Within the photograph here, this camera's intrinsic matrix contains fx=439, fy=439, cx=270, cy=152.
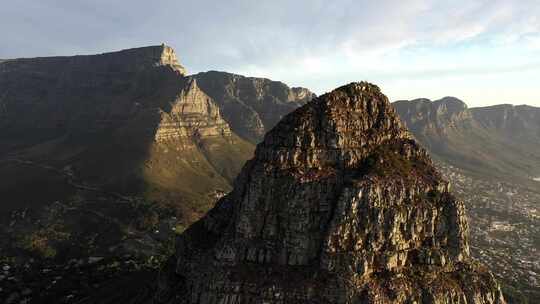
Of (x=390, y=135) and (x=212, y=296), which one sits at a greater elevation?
(x=390, y=135)

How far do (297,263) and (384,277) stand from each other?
18220mm

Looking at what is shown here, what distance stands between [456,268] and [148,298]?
7931cm

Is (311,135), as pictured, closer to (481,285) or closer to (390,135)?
(390,135)

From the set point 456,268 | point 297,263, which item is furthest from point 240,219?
point 456,268

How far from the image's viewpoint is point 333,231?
91625 mm

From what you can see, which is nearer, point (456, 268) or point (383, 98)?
point (456, 268)

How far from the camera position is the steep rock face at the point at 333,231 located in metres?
90.1

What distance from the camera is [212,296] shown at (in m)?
92.0

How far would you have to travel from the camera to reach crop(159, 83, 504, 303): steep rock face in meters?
90.1

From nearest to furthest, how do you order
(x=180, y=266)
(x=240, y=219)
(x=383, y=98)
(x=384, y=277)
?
(x=384, y=277), (x=240, y=219), (x=180, y=266), (x=383, y=98)

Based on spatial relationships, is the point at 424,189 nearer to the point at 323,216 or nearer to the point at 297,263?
the point at 323,216

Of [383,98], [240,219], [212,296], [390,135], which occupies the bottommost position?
[212,296]

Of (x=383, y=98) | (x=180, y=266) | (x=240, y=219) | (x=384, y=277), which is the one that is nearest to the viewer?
(x=384, y=277)

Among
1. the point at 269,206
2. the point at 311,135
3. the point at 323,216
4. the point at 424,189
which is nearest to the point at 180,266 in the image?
the point at 269,206
